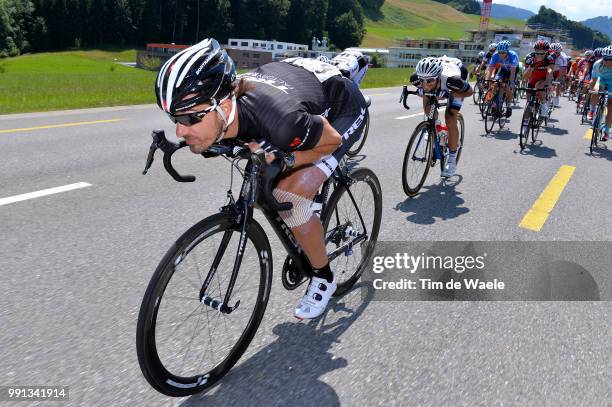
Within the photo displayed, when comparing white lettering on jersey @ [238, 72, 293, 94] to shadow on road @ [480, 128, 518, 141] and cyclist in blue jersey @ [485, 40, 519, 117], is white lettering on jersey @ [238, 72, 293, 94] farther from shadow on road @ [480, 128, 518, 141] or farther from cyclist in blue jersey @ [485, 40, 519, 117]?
cyclist in blue jersey @ [485, 40, 519, 117]

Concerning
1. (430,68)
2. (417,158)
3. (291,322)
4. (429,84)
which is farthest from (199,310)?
(429,84)

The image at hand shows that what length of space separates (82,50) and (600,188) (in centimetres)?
10009

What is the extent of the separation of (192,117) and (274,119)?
0.40 metres

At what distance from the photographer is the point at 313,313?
10.1 ft

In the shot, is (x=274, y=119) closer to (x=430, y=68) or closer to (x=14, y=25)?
(x=430, y=68)

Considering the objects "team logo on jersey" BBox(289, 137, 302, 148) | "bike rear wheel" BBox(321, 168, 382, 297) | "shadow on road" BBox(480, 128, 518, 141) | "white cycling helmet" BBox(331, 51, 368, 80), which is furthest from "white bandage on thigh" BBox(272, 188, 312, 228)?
"shadow on road" BBox(480, 128, 518, 141)

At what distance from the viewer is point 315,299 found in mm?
3104

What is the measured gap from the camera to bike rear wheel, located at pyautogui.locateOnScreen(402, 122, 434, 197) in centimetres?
609

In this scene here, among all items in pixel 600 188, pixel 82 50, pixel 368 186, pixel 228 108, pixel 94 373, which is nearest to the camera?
pixel 228 108

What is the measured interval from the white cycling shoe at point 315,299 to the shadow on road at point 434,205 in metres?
2.36

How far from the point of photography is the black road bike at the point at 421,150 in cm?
610

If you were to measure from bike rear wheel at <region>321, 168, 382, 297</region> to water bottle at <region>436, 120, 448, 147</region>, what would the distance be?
285 centimetres

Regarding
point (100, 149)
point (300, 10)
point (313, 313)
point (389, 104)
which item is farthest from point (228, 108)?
point (300, 10)

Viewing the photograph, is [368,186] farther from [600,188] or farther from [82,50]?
[82,50]
